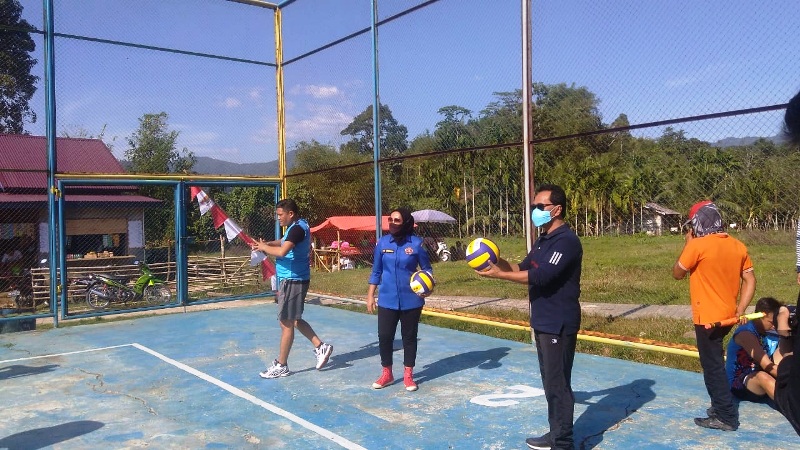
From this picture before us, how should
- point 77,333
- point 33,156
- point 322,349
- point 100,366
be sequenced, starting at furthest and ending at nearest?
point 33,156 < point 77,333 < point 100,366 < point 322,349

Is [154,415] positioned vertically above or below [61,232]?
below

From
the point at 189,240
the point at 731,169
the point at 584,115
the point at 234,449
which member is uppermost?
the point at 584,115

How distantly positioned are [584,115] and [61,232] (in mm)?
8833

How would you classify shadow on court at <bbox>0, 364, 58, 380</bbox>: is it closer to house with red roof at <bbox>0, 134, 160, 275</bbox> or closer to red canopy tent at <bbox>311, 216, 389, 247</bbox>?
house with red roof at <bbox>0, 134, 160, 275</bbox>

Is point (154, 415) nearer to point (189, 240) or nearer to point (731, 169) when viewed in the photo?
point (189, 240)

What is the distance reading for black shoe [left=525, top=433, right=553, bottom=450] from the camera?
186 inches

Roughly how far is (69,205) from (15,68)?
131 inches

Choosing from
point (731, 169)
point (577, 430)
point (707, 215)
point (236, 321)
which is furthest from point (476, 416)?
point (731, 169)

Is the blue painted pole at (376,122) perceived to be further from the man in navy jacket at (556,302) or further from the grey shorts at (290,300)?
the man in navy jacket at (556,302)

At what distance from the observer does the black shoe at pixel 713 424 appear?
5.05 meters

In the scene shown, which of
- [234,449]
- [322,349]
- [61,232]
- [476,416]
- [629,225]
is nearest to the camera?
[234,449]

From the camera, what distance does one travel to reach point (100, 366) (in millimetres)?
7824

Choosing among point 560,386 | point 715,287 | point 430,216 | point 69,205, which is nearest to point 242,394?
point 560,386

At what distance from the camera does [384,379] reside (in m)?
6.59
